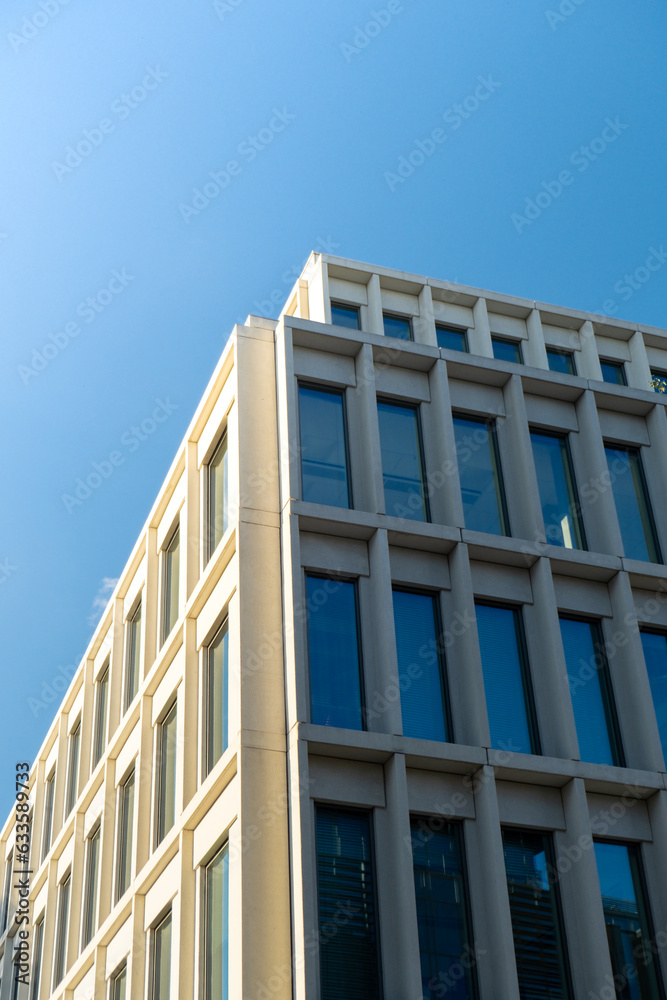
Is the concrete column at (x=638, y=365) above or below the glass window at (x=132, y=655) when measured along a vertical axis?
above

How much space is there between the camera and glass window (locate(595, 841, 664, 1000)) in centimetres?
2169

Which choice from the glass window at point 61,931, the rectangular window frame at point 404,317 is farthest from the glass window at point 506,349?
the glass window at point 61,931

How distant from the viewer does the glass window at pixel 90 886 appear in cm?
3164

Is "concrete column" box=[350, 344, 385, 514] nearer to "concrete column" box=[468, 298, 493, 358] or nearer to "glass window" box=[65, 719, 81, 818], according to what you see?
"concrete column" box=[468, 298, 493, 358]

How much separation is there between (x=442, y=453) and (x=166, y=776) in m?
8.84

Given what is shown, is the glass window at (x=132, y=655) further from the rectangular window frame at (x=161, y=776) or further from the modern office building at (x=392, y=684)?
the rectangular window frame at (x=161, y=776)

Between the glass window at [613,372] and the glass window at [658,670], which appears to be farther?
the glass window at [613,372]

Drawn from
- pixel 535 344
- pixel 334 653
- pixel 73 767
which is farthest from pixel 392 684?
pixel 73 767

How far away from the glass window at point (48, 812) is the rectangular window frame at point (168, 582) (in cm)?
1212

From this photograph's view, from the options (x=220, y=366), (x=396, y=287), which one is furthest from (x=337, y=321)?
(x=220, y=366)

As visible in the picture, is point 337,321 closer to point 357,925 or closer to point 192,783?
point 192,783

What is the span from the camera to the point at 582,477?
2777 cm

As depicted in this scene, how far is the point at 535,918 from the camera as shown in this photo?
2194cm

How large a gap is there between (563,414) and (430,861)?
10.9 metres
